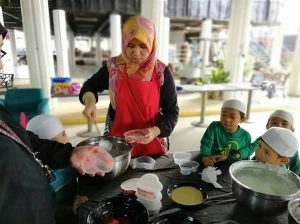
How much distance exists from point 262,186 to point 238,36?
5.00 metres

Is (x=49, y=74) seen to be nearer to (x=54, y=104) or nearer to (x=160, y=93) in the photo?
(x=54, y=104)

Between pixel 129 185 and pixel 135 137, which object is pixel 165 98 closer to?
pixel 135 137

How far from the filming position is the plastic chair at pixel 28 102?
3.12 meters

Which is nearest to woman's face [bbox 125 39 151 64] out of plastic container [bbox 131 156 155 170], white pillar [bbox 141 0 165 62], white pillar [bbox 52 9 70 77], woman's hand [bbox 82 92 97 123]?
woman's hand [bbox 82 92 97 123]

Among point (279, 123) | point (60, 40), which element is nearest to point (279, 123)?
point (279, 123)

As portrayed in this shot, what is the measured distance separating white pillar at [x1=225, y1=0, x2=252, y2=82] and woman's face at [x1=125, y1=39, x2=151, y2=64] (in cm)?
466

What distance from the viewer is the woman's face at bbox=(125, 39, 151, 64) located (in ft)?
4.14

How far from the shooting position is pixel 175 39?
13.6 metres

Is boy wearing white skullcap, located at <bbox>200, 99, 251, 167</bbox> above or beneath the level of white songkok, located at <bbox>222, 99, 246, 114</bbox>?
beneath

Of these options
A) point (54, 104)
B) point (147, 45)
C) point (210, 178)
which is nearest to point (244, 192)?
point (210, 178)

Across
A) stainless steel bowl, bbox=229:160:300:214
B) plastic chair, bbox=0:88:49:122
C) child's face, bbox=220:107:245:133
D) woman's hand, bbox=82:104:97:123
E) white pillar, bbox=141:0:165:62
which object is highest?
white pillar, bbox=141:0:165:62

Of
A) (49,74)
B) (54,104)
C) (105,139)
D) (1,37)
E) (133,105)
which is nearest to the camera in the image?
(1,37)

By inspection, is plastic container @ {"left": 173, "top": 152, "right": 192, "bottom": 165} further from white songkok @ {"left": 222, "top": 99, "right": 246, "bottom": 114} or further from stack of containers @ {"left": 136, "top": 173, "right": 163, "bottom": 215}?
white songkok @ {"left": 222, "top": 99, "right": 246, "bottom": 114}

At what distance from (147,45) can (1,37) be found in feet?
2.33
